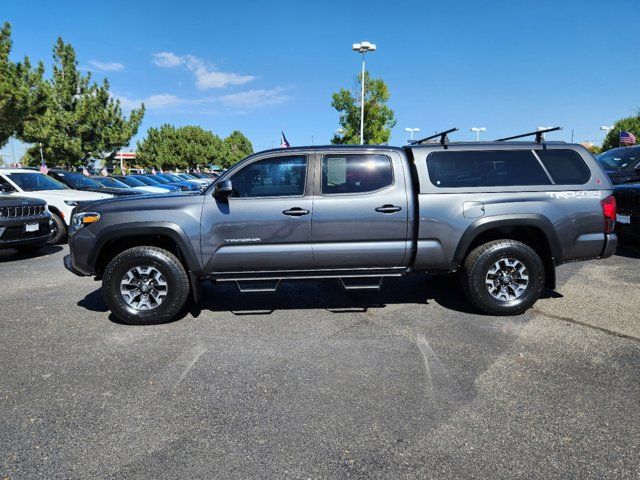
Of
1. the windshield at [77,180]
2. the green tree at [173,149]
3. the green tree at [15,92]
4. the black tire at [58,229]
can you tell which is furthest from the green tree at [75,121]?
the green tree at [173,149]

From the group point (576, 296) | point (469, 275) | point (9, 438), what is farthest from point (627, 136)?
point (9, 438)

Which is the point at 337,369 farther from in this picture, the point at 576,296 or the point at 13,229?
the point at 13,229

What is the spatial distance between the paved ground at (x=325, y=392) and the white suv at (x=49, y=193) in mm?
5259

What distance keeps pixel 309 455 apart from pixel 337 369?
108cm

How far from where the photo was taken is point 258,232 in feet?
14.5

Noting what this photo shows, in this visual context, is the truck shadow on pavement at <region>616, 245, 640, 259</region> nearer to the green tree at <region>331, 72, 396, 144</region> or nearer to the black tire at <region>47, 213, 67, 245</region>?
the black tire at <region>47, 213, 67, 245</region>

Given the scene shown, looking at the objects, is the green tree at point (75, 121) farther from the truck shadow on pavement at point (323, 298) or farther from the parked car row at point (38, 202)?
the truck shadow on pavement at point (323, 298)

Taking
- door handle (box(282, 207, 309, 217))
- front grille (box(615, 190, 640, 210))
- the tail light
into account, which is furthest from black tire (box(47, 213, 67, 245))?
front grille (box(615, 190, 640, 210))

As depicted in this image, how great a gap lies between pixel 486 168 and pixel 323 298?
2.48m

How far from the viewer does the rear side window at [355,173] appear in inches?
179

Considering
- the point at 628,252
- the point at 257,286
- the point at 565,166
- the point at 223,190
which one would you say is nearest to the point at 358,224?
the point at 257,286

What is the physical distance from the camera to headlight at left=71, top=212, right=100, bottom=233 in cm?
446

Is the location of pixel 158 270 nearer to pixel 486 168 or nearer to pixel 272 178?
pixel 272 178

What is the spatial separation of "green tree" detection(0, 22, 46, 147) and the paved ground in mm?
16779
